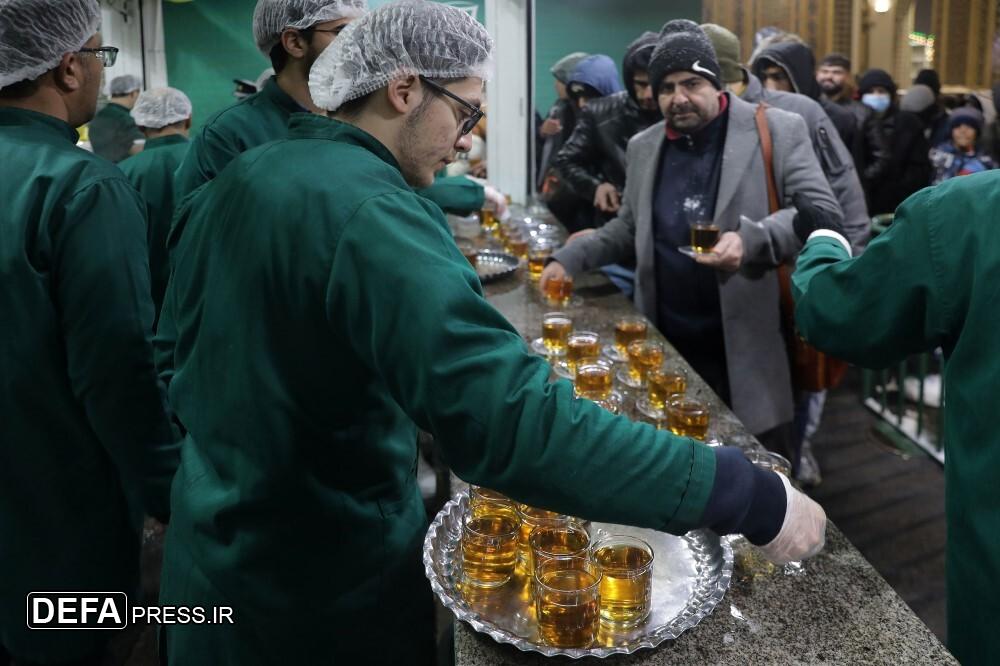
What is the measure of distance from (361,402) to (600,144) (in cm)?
373

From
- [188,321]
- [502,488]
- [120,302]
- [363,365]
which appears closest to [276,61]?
[120,302]

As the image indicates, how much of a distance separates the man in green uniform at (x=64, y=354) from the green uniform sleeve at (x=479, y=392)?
3.17 ft

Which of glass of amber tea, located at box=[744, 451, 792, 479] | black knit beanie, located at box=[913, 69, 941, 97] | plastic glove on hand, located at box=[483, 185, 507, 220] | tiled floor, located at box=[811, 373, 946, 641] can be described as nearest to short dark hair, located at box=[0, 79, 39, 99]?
glass of amber tea, located at box=[744, 451, 792, 479]

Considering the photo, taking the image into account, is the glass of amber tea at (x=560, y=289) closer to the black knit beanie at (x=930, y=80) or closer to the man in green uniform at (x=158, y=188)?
the man in green uniform at (x=158, y=188)

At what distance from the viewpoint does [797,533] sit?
4.18 feet

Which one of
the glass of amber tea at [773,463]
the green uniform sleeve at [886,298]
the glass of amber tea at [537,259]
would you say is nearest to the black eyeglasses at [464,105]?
the green uniform sleeve at [886,298]

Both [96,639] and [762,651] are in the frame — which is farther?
[96,639]

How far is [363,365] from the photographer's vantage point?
129 cm

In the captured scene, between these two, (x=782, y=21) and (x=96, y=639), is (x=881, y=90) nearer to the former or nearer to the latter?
(x=782, y=21)

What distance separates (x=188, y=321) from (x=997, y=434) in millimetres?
1285

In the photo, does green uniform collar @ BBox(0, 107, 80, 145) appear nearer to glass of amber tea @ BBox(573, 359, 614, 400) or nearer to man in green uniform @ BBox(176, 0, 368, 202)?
man in green uniform @ BBox(176, 0, 368, 202)

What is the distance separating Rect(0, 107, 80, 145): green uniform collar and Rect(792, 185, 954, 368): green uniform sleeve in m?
1.73

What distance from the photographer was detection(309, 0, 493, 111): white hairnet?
53.8 inches

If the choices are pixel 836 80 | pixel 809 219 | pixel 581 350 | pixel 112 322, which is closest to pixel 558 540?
pixel 581 350
